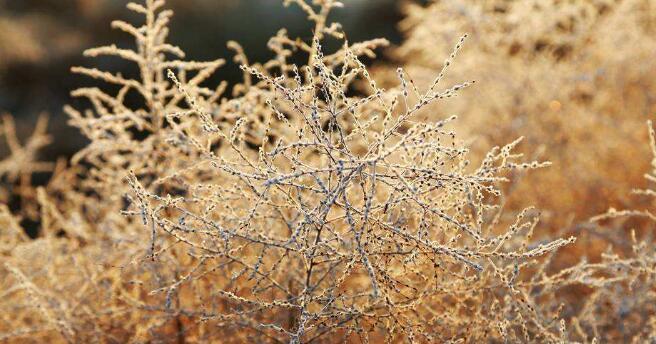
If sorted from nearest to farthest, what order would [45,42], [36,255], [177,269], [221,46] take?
[177,269] < [36,255] < [221,46] < [45,42]

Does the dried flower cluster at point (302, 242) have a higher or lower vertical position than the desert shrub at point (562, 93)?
lower

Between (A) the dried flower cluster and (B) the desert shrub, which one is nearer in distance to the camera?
(A) the dried flower cluster

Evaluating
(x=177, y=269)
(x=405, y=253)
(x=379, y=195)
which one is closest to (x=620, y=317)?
(x=379, y=195)

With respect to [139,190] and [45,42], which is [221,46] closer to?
[45,42]

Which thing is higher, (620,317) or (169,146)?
(169,146)

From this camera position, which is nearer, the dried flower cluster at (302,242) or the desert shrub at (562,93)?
the dried flower cluster at (302,242)

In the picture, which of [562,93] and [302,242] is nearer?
[302,242]

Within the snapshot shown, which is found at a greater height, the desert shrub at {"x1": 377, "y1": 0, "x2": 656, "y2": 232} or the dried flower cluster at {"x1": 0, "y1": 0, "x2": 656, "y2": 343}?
the desert shrub at {"x1": 377, "y1": 0, "x2": 656, "y2": 232}

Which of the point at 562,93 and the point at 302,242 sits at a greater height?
the point at 562,93
